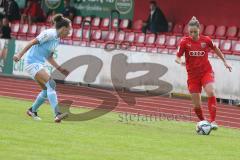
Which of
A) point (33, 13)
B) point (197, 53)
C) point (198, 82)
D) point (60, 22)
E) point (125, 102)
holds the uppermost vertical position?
point (60, 22)

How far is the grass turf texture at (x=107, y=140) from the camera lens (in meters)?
11.2

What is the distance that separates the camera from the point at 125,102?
2138 centimetres

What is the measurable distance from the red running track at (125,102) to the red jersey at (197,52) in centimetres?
255

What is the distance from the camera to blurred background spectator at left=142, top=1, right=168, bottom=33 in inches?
1072

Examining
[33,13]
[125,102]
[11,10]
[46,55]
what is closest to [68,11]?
[33,13]

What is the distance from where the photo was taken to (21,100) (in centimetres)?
1998

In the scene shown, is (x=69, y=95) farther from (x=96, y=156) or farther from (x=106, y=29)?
(x=96, y=156)

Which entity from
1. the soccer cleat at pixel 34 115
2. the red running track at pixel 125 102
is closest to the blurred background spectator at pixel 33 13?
the red running track at pixel 125 102

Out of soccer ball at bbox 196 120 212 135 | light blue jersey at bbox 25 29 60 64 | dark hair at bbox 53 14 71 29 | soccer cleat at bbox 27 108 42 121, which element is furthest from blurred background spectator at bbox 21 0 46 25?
soccer ball at bbox 196 120 212 135

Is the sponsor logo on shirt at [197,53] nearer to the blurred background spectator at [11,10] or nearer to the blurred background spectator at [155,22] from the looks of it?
the blurred background spectator at [155,22]

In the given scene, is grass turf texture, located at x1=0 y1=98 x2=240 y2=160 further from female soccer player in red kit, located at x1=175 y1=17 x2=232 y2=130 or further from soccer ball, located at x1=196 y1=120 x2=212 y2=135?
female soccer player in red kit, located at x1=175 y1=17 x2=232 y2=130

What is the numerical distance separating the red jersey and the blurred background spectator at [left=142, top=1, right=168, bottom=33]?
12.1 meters

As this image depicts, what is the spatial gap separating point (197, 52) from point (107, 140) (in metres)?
2.98

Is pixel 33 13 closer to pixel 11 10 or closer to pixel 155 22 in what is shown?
pixel 11 10
